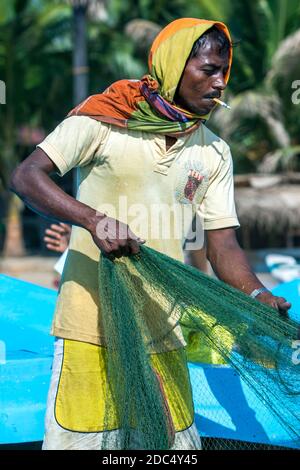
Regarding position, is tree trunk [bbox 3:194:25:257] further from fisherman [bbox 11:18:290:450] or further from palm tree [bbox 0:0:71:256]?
fisherman [bbox 11:18:290:450]

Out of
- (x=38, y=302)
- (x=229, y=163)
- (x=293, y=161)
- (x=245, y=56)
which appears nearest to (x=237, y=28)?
(x=245, y=56)

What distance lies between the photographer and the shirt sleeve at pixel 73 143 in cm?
287

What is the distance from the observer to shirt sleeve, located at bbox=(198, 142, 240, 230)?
321cm

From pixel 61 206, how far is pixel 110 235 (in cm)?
18

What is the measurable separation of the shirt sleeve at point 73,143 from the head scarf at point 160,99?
46 mm

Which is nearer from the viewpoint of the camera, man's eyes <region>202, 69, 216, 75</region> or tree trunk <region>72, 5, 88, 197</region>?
man's eyes <region>202, 69, 216, 75</region>

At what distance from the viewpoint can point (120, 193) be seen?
2994 mm

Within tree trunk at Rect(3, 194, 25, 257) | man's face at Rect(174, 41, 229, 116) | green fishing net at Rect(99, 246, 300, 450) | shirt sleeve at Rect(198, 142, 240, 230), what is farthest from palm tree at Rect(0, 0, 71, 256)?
green fishing net at Rect(99, 246, 300, 450)

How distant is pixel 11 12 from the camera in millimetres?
18109

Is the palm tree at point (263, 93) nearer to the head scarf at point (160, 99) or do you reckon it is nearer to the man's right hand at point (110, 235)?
the head scarf at point (160, 99)

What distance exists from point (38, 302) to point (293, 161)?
40.6 feet

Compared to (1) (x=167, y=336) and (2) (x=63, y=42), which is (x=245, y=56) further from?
(1) (x=167, y=336)

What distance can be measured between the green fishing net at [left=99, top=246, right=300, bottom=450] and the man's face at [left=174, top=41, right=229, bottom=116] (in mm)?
543

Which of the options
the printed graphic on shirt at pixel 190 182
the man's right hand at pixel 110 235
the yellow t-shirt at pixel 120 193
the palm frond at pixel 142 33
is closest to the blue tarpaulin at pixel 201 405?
the yellow t-shirt at pixel 120 193
